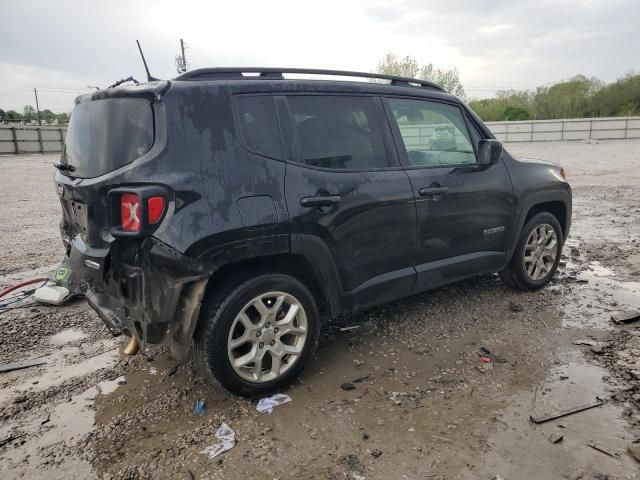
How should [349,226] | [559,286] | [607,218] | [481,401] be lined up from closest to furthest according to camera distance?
[481,401] < [349,226] < [559,286] < [607,218]

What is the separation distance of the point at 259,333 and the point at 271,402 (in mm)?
446

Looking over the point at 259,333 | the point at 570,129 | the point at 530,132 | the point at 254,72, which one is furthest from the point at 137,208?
the point at 570,129

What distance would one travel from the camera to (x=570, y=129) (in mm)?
38969

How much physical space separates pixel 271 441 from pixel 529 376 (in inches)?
70.8

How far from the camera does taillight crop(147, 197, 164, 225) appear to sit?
2.62 meters

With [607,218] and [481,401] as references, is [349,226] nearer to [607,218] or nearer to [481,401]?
[481,401]

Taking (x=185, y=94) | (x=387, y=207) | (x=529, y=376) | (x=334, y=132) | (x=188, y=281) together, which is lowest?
(x=529, y=376)

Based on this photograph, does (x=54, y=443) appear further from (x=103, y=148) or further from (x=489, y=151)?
(x=489, y=151)

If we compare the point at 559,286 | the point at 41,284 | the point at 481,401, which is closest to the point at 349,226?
the point at 481,401

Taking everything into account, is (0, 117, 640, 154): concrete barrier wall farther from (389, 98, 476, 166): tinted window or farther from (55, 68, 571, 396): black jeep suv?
(55, 68, 571, 396): black jeep suv

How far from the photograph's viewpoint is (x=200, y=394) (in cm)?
319

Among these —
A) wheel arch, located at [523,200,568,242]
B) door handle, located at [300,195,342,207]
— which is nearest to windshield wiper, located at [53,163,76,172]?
door handle, located at [300,195,342,207]

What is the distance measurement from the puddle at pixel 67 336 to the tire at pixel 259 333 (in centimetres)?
175

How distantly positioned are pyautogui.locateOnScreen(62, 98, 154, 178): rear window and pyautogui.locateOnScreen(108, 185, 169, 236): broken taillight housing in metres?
0.20
